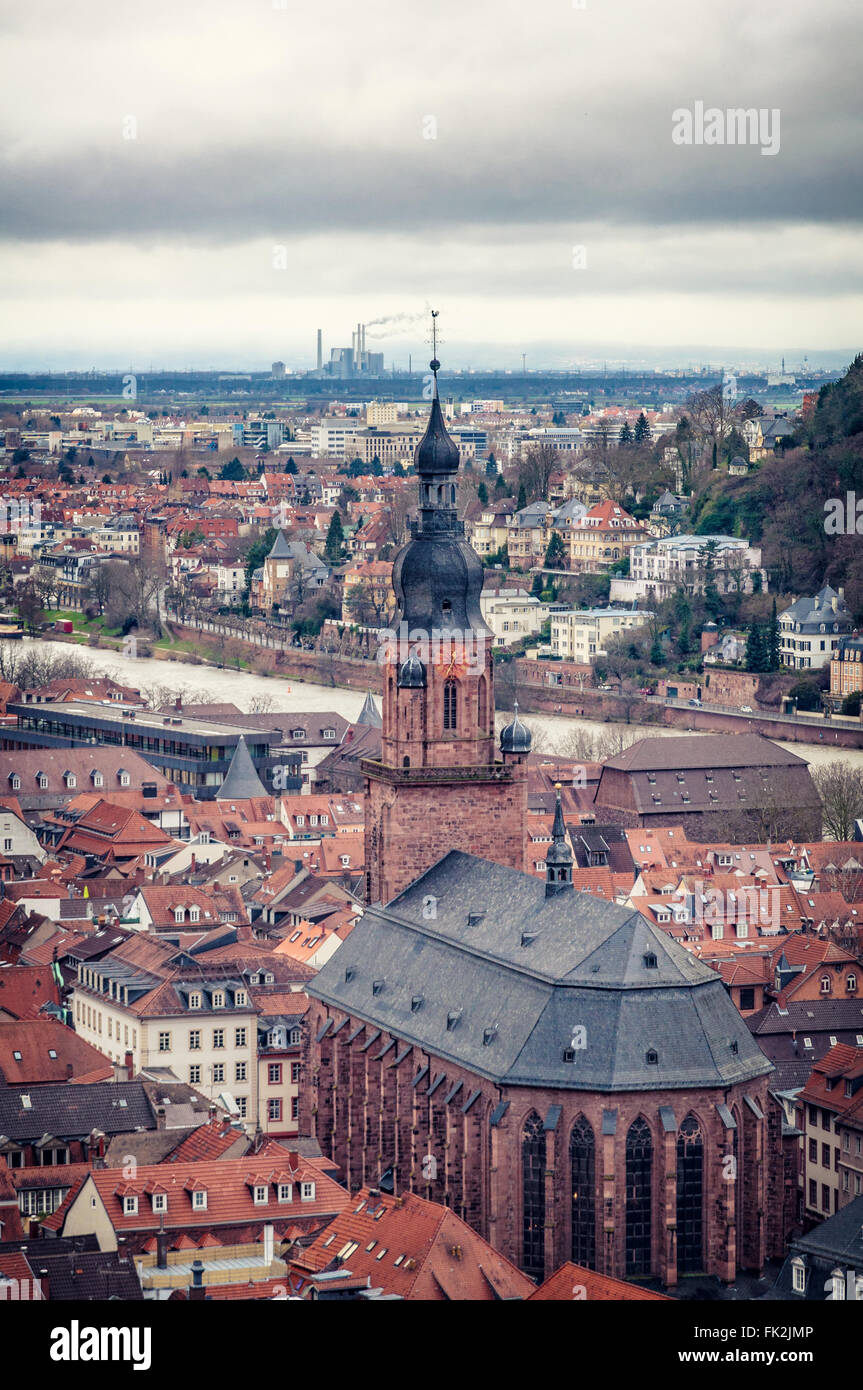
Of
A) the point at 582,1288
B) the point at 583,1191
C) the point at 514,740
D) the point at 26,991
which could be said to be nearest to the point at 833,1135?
the point at 583,1191

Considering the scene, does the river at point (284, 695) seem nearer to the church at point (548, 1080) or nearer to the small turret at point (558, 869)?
the church at point (548, 1080)

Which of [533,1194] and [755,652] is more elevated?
[533,1194]

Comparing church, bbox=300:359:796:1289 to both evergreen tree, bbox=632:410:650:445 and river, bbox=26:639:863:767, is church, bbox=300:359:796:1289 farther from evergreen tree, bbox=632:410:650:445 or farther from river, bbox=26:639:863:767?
evergreen tree, bbox=632:410:650:445

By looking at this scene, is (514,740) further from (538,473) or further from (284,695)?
(538,473)

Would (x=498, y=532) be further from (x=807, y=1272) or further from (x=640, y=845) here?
(x=807, y=1272)

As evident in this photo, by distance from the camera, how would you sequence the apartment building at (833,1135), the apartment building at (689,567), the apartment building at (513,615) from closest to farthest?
the apartment building at (833,1135), the apartment building at (689,567), the apartment building at (513,615)

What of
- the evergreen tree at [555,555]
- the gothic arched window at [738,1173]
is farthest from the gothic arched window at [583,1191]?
the evergreen tree at [555,555]
